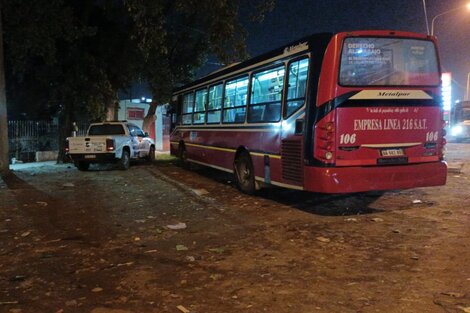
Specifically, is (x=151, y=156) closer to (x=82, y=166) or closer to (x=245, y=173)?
(x=82, y=166)

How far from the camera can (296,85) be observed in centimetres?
838

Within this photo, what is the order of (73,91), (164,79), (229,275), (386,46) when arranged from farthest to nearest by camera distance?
(164,79) → (73,91) → (386,46) → (229,275)

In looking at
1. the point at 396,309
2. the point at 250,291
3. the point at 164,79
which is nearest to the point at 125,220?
the point at 250,291

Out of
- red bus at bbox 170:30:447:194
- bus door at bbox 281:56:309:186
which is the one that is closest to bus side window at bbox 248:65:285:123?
red bus at bbox 170:30:447:194

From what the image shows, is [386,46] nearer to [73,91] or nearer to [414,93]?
[414,93]

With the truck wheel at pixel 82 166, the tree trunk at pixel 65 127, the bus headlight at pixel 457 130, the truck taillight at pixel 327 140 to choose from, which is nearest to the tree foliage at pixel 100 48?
the tree trunk at pixel 65 127

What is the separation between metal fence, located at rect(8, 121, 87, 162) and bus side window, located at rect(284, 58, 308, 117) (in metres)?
16.3

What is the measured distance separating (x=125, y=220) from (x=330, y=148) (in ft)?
12.1

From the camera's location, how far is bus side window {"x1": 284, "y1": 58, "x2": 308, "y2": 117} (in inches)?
318

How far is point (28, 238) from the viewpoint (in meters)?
6.99

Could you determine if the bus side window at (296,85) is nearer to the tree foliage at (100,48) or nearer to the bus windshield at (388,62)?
the bus windshield at (388,62)

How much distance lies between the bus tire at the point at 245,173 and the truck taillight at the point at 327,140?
9.56 feet

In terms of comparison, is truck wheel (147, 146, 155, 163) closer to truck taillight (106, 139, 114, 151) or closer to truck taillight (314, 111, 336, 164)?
truck taillight (106, 139, 114, 151)

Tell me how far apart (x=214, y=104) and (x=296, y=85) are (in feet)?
15.5
